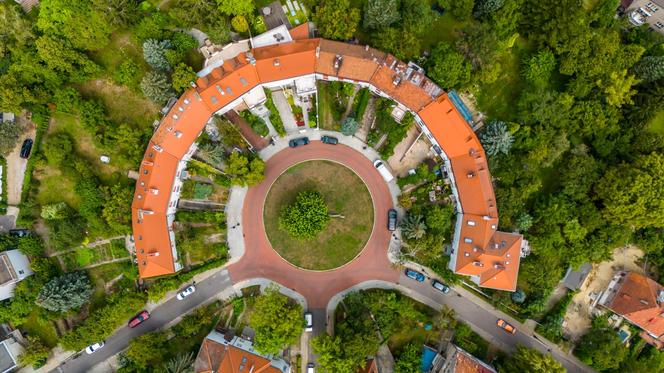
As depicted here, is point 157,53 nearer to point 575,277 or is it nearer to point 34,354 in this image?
point 34,354

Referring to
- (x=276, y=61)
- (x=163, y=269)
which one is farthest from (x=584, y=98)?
(x=163, y=269)

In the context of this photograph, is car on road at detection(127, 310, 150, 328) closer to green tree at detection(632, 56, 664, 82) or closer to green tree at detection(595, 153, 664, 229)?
green tree at detection(595, 153, 664, 229)

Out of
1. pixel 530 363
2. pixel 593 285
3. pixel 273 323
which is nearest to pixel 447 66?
pixel 593 285

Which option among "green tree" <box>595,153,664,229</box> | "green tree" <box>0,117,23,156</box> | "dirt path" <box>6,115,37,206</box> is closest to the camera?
"green tree" <box>595,153,664,229</box>

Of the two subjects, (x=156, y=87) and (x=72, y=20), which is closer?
(x=72, y=20)

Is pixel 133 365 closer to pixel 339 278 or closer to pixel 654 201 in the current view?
pixel 339 278

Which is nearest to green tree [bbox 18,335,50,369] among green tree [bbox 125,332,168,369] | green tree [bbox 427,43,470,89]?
green tree [bbox 125,332,168,369]
